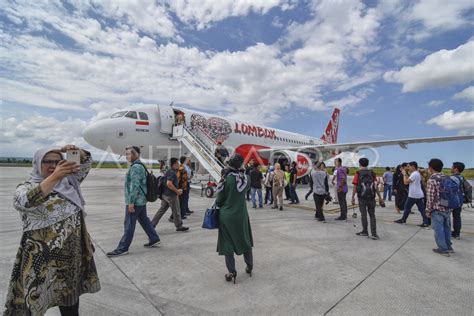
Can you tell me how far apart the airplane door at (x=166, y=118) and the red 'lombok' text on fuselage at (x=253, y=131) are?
188 inches

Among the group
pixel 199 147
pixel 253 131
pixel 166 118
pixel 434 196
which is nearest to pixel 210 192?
pixel 199 147

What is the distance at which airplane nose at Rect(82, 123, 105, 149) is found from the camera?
11.6m

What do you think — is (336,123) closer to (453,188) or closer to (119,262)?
(453,188)

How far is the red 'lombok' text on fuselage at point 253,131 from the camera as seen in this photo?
56.9 ft

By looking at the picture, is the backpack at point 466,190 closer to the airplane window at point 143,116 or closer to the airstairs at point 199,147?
the airstairs at point 199,147

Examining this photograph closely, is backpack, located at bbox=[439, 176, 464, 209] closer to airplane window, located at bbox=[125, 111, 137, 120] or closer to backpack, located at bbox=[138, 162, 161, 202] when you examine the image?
backpack, located at bbox=[138, 162, 161, 202]

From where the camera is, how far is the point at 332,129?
3244 cm

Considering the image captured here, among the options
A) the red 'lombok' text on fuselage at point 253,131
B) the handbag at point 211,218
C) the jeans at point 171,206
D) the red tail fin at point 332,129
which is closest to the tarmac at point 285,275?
the jeans at point 171,206

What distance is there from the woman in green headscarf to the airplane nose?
33.2ft

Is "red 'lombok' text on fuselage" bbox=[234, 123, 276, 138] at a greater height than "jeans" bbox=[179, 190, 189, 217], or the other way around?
"red 'lombok' text on fuselage" bbox=[234, 123, 276, 138]

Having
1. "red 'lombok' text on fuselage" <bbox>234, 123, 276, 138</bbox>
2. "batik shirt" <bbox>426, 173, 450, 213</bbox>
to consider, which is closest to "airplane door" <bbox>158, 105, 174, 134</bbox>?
"red 'lombok' text on fuselage" <bbox>234, 123, 276, 138</bbox>

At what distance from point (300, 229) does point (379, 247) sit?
67.8 inches

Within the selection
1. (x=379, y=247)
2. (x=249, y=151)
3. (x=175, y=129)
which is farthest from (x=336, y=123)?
(x=379, y=247)

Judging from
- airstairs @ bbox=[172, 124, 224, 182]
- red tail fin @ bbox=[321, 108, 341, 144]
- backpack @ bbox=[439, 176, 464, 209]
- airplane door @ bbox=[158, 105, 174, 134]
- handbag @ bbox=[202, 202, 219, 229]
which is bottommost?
handbag @ bbox=[202, 202, 219, 229]
